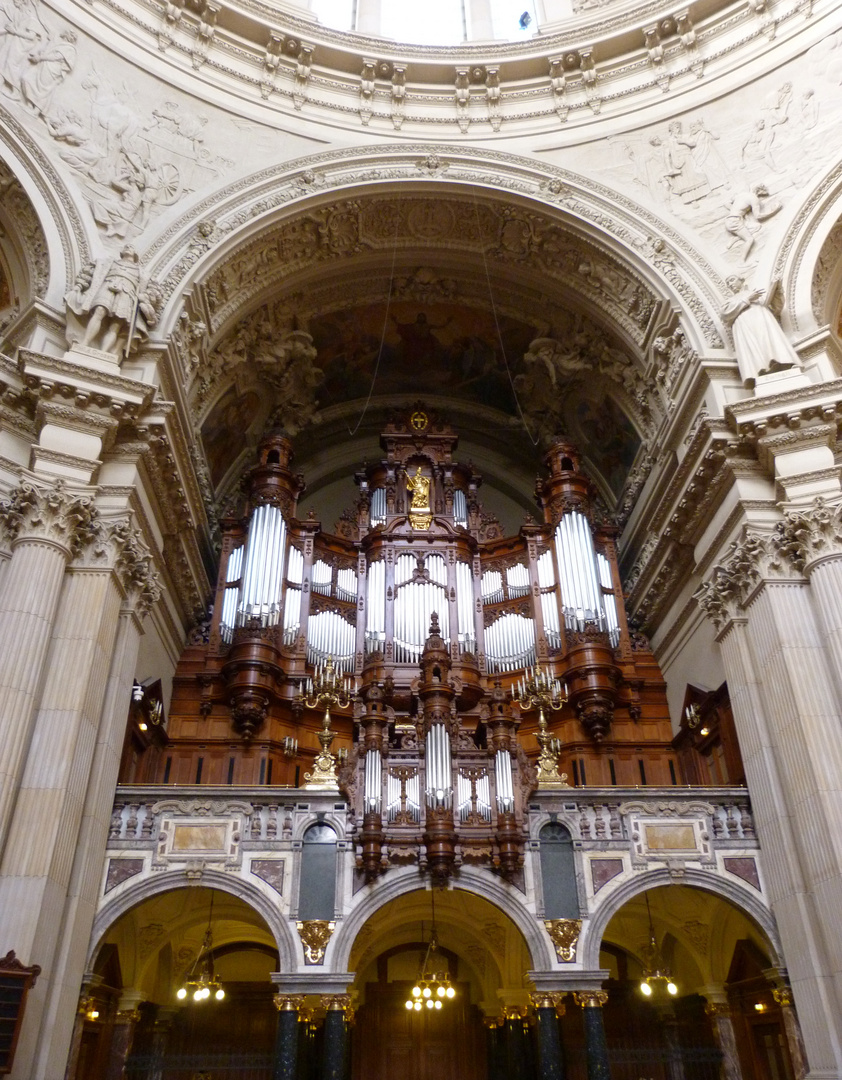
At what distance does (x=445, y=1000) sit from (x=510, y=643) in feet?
20.6

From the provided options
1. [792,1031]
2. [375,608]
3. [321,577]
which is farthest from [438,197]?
[792,1031]

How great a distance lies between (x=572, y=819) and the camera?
1158 centimetres

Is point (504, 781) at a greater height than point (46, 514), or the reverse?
point (46, 514)

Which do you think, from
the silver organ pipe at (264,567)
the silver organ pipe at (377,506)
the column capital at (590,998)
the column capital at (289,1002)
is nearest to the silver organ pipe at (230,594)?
the silver organ pipe at (264,567)

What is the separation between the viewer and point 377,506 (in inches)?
734

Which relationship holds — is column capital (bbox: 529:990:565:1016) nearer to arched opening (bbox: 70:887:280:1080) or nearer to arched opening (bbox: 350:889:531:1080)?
arched opening (bbox: 350:889:531:1080)

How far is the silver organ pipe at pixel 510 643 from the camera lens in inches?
637

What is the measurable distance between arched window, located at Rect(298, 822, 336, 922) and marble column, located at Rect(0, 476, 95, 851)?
352 cm

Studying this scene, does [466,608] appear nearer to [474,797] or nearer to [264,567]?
[264,567]

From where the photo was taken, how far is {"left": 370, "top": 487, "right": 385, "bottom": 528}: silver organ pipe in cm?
1834

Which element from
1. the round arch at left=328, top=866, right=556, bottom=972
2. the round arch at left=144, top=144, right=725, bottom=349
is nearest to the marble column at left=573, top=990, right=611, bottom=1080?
the round arch at left=328, top=866, right=556, bottom=972

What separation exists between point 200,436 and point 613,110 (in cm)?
1065

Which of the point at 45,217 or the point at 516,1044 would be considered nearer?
the point at 516,1044

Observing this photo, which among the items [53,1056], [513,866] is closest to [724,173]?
[513,866]
